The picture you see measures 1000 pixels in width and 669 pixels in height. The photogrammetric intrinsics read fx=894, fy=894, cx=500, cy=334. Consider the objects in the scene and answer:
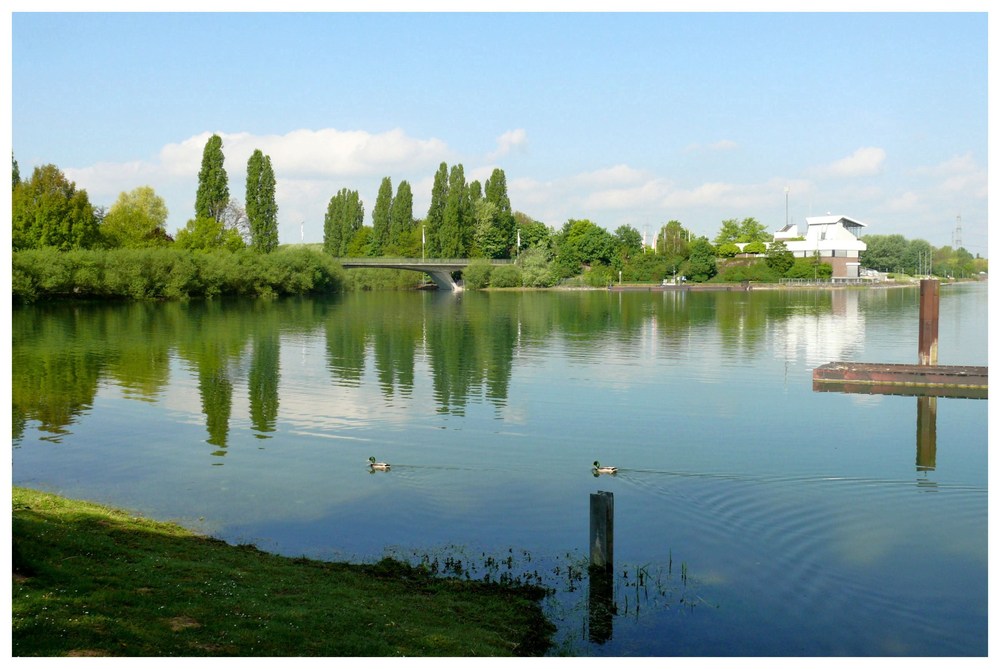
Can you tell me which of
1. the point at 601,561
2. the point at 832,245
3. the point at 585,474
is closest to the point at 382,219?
the point at 832,245

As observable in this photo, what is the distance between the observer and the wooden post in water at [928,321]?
3262cm

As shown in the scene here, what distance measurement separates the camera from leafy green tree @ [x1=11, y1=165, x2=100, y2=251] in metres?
80.9

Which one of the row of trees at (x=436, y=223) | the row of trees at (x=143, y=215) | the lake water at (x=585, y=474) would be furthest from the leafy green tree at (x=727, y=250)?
the lake water at (x=585, y=474)

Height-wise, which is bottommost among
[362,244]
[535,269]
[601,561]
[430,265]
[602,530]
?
[601,561]

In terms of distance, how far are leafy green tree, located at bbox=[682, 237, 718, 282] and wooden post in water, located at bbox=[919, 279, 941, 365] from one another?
120 meters

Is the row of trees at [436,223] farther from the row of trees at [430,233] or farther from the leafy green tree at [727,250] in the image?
the leafy green tree at [727,250]

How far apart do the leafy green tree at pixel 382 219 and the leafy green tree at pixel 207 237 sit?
1246 inches

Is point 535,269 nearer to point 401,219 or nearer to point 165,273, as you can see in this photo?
point 401,219

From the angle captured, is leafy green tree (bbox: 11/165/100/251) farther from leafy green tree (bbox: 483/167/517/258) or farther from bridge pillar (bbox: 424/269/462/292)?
leafy green tree (bbox: 483/167/517/258)

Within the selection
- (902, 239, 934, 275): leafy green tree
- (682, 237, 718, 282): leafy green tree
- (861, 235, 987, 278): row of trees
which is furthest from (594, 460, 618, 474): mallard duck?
(902, 239, 934, 275): leafy green tree

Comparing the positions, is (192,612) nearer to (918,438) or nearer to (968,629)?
(968,629)

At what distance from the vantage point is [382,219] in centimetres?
13725

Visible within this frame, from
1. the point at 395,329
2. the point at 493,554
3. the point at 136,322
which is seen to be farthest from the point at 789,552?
the point at 136,322

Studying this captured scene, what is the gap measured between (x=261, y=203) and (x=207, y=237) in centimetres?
967
